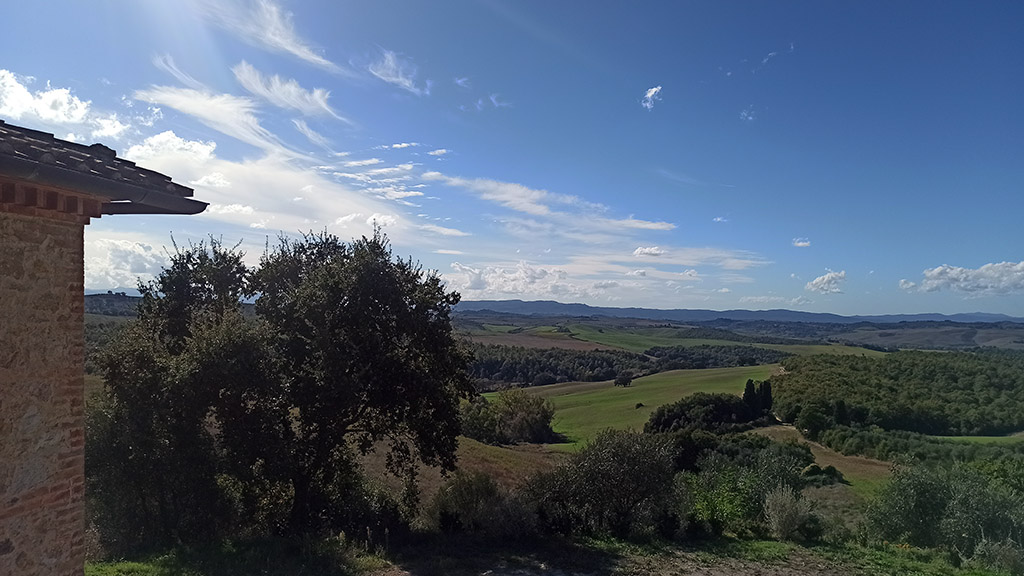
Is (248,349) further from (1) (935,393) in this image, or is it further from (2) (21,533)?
(1) (935,393)

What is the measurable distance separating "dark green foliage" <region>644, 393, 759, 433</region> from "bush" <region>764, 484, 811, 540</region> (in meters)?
36.3

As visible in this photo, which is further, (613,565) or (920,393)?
(920,393)

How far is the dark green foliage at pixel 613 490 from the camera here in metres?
14.1

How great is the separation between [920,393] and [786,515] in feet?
149

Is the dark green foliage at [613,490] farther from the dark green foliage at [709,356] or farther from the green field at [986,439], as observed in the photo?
the dark green foliage at [709,356]

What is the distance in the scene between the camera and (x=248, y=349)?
12133 millimetres

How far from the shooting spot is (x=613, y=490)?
14297 mm

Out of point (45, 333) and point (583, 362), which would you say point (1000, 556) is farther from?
point (583, 362)

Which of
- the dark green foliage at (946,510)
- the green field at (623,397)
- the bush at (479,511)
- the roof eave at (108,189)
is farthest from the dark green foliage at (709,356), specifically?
the roof eave at (108,189)

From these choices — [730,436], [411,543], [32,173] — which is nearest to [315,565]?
[411,543]

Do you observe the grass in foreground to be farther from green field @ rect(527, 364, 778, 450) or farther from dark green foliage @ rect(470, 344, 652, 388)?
dark green foliage @ rect(470, 344, 652, 388)

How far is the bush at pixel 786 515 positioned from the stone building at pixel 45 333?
14759mm

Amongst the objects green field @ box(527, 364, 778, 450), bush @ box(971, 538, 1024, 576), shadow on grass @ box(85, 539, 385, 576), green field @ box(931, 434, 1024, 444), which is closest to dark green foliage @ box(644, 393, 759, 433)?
green field @ box(527, 364, 778, 450)

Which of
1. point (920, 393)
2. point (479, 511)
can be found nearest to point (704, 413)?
point (920, 393)
